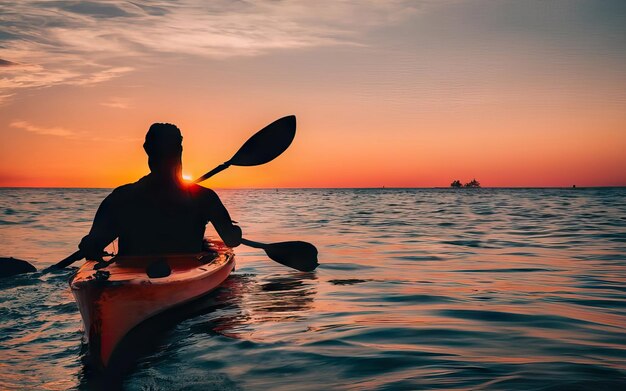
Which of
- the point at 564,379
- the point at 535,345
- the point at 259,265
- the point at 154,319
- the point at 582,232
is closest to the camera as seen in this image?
the point at 564,379

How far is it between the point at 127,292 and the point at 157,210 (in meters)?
1.45

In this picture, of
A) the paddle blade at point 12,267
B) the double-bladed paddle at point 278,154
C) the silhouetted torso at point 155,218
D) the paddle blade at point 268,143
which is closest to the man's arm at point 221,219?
the silhouetted torso at point 155,218

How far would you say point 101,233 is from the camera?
19.6 ft

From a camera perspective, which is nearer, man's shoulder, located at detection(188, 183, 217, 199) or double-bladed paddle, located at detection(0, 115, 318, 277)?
man's shoulder, located at detection(188, 183, 217, 199)

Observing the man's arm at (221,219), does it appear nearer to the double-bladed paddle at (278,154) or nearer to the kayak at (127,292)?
the kayak at (127,292)

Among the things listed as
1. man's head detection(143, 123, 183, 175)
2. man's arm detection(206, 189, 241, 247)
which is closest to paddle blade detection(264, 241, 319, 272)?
man's arm detection(206, 189, 241, 247)

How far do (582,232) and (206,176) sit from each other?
13.9 metres

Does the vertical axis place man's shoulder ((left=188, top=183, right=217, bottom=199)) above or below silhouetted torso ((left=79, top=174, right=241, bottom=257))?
above

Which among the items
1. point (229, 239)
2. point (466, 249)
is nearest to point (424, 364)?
point (229, 239)

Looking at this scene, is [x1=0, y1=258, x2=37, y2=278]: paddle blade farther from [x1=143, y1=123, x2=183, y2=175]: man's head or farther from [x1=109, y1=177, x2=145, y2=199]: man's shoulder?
[x1=143, y1=123, x2=183, y2=175]: man's head

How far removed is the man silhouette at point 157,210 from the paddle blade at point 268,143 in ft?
8.10

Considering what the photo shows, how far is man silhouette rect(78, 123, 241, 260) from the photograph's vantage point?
238 inches

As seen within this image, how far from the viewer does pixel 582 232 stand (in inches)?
706

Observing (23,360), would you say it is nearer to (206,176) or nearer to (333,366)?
(333,366)
